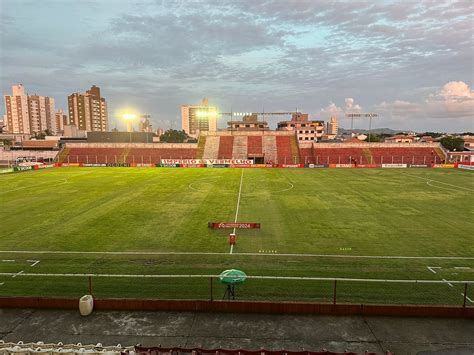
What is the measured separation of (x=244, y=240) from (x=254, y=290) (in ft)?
23.9

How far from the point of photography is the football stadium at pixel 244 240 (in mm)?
13805

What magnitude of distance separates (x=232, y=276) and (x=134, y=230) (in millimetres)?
13565

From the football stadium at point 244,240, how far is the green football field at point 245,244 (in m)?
0.09

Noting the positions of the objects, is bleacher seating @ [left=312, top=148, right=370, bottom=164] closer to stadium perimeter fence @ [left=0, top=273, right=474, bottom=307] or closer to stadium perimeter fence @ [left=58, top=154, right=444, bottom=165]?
stadium perimeter fence @ [left=58, top=154, right=444, bottom=165]

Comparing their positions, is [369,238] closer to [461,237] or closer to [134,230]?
[461,237]

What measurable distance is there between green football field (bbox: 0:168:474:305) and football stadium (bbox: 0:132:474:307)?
9cm

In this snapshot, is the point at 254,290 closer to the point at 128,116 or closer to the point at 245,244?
the point at 245,244

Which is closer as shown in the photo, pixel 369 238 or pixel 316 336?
pixel 316 336

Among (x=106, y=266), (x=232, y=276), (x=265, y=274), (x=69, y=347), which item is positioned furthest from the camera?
(x=106, y=266)

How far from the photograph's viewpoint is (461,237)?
21.4 metres

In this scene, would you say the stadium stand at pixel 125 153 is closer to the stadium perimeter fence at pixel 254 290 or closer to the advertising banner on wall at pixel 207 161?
the advertising banner on wall at pixel 207 161

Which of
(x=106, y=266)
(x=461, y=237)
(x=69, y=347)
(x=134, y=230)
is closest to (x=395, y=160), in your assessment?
(x=461, y=237)

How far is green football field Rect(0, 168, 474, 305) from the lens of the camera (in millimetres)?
13961

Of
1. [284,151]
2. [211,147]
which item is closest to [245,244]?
[284,151]
